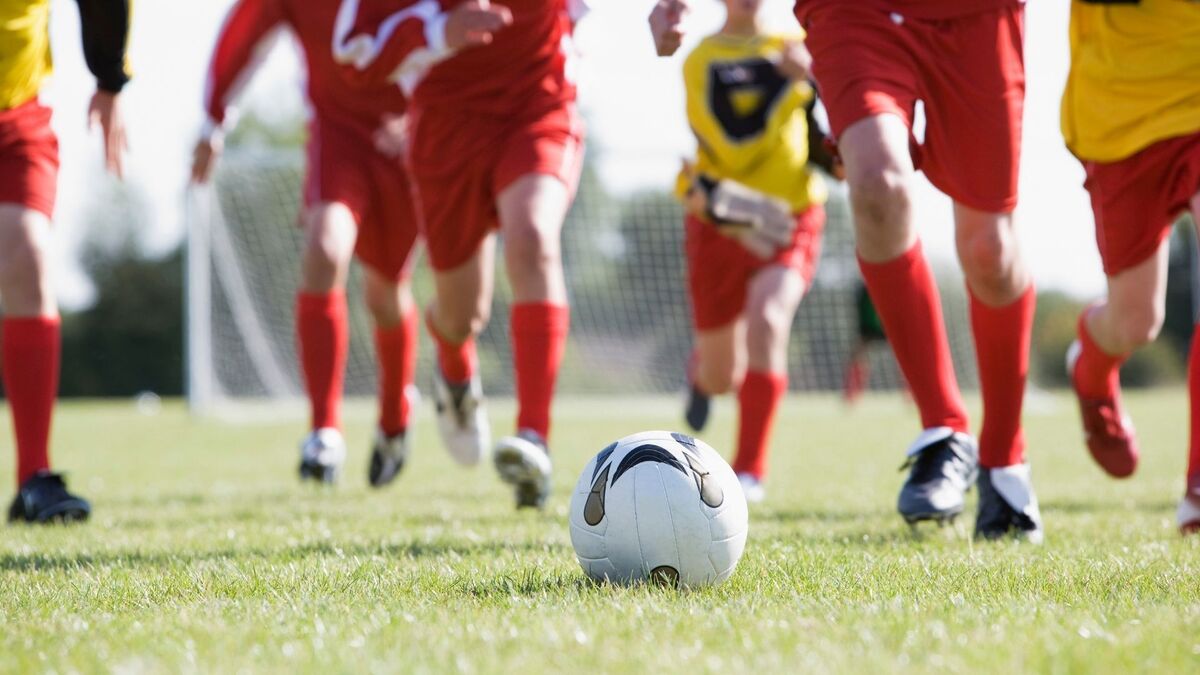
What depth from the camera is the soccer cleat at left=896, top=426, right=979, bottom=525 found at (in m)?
3.44

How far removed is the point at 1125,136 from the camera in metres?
3.82

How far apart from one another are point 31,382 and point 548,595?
262 centimetres

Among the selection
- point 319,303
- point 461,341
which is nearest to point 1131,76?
point 461,341

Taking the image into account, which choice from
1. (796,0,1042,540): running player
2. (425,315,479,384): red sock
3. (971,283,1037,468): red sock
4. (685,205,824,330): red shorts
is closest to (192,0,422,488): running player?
(425,315,479,384): red sock

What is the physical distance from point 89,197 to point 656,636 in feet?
169

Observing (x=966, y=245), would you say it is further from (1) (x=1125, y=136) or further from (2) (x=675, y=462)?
(2) (x=675, y=462)

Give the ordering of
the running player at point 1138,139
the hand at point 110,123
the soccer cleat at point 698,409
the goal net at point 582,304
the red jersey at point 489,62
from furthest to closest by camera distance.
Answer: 1. the goal net at point 582,304
2. the soccer cleat at point 698,409
3. the red jersey at point 489,62
4. the hand at point 110,123
5. the running player at point 1138,139

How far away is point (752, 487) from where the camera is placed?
17.3 feet

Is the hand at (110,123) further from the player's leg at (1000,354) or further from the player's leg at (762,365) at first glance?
the player's leg at (1000,354)

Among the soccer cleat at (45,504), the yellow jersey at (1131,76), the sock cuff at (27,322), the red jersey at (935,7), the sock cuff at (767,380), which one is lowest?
the soccer cleat at (45,504)

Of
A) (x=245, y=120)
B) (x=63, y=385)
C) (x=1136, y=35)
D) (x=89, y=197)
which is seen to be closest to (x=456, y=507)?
(x=1136, y=35)

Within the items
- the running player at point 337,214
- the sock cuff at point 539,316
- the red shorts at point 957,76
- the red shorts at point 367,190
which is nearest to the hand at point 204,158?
the running player at point 337,214

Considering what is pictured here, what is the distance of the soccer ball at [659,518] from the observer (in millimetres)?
2537

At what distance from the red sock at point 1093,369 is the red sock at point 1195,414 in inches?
30.5
